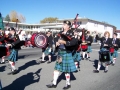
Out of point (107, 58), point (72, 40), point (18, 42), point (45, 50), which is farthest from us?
point (45, 50)

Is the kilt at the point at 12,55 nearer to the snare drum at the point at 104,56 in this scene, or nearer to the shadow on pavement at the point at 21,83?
the shadow on pavement at the point at 21,83

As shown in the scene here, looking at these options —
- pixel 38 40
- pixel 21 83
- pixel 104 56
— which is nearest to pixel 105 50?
pixel 104 56

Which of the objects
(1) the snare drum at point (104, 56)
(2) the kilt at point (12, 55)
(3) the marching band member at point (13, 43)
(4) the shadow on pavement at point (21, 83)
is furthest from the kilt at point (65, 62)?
(1) the snare drum at point (104, 56)

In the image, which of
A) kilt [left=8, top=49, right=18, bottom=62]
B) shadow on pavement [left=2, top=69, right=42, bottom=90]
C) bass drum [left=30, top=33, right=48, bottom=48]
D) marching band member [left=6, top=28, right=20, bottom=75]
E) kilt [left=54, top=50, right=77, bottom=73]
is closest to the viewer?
bass drum [left=30, top=33, right=48, bottom=48]

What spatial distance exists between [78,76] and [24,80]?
2066 mm

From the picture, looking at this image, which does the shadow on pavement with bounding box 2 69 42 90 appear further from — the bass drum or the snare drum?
the snare drum

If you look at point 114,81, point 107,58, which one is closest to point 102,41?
point 107,58

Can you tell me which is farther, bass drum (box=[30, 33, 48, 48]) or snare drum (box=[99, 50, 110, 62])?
snare drum (box=[99, 50, 110, 62])

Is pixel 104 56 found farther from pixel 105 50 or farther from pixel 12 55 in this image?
pixel 12 55

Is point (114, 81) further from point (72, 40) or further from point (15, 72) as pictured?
point (15, 72)

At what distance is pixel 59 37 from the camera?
426cm

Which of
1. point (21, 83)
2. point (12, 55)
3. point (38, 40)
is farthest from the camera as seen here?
point (12, 55)

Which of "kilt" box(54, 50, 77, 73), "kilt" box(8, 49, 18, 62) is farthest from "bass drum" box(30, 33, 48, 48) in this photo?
"kilt" box(8, 49, 18, 62)

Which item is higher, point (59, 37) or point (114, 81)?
point (59, 37)
